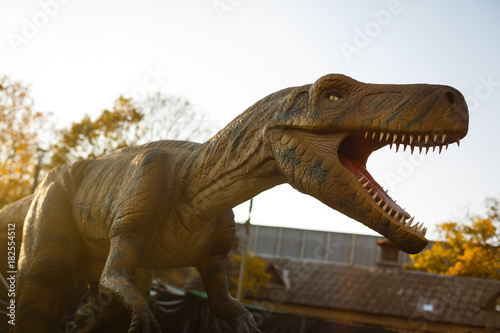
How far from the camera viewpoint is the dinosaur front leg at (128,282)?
326cm

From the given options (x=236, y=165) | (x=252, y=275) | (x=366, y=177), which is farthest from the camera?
(x=252, y=275)

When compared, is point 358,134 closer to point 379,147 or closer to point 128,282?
point 379,147

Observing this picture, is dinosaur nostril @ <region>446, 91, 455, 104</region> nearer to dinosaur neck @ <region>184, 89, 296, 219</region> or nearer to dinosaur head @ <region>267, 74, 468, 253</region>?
dinosaur head @ <region>267, 74, 468, 253</region>

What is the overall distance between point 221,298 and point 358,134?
179 cm

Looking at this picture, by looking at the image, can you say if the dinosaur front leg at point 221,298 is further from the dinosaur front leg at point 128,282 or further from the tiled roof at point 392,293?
the tiled roof at point 392,293

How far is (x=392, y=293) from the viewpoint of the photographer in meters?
28.0

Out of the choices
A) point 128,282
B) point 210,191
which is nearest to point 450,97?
point 210,191

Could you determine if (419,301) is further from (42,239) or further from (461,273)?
(42,239)

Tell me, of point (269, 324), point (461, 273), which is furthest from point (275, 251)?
point (269, 324)

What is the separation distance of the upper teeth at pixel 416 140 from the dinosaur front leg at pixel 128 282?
1.68 m

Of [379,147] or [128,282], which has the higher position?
[379,147]

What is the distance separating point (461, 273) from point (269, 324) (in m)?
21.5

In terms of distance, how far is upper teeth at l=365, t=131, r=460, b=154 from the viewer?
2684 mm

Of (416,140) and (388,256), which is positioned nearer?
(416,140)
